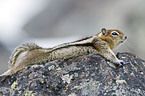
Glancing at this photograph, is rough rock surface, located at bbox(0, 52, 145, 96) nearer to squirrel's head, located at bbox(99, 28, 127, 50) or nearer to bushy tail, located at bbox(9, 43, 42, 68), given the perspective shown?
bushy tail, located at bbox(9, 43, 42, 68)

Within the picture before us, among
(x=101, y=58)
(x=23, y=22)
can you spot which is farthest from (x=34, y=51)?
(x=23, y=22)

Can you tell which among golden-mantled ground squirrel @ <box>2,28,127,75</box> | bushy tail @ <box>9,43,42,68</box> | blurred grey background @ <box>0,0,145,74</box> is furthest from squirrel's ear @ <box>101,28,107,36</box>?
blurred grey background @ <box>0,0,145,74</box>

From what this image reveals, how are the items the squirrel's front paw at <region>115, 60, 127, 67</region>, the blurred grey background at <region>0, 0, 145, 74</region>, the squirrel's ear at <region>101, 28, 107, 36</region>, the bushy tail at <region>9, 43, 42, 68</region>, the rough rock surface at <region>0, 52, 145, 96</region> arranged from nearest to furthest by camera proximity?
1. the rough rock surface at <region>0, 52, 145, 96</region>
2. the squirrel's front paw at <region>115, 60, 127, 67</region>
3. the bushy tail at <region>9, 43, 42, 68</region>
4. the squirrel's ear at <region>101, 28, 107, 36</region>
5. the blurred grey background at <region>0, 0, 145, 74</region>

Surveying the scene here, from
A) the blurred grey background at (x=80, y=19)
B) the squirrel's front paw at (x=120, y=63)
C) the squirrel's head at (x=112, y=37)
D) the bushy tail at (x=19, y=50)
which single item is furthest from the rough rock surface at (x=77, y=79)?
the blurred grey background at (x=80, y=19)

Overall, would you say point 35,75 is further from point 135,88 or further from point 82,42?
point 135,88

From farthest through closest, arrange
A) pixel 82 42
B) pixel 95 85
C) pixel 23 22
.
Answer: pixel 23 22 < pixel 82 42 < pixel 95 85

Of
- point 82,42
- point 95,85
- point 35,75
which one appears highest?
point 82,42
